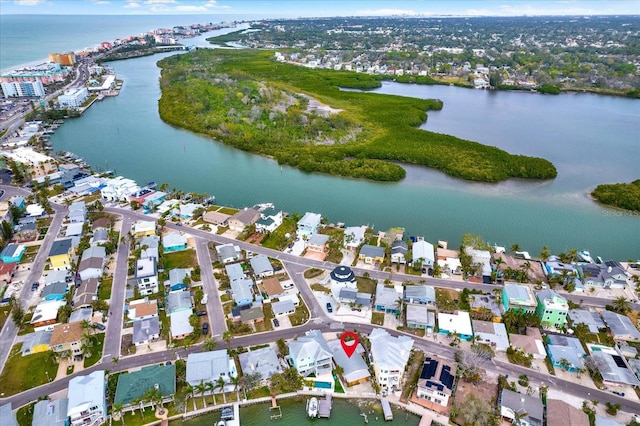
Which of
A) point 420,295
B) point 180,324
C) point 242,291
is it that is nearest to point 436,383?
point 420,295

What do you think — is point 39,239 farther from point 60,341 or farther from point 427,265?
point 427,265

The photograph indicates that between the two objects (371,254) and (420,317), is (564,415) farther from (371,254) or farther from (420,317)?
(371,254)

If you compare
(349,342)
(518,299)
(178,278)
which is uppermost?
(518,299)

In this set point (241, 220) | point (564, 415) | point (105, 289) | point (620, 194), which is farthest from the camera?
point (620, 194)

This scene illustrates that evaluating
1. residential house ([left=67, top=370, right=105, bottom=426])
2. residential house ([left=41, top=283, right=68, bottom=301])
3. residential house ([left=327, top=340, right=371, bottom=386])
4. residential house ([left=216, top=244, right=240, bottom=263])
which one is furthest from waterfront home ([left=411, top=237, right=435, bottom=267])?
residential house ([left=41, top=283, right=68, bottom=301])

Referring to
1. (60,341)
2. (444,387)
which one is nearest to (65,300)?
(60,341)

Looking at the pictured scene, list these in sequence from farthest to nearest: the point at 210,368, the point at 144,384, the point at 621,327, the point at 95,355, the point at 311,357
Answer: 1. the point at 621,327
2. the point at 95,355
3. the point at 311,357
4. the point at 210,368
5. the point at 144,384
